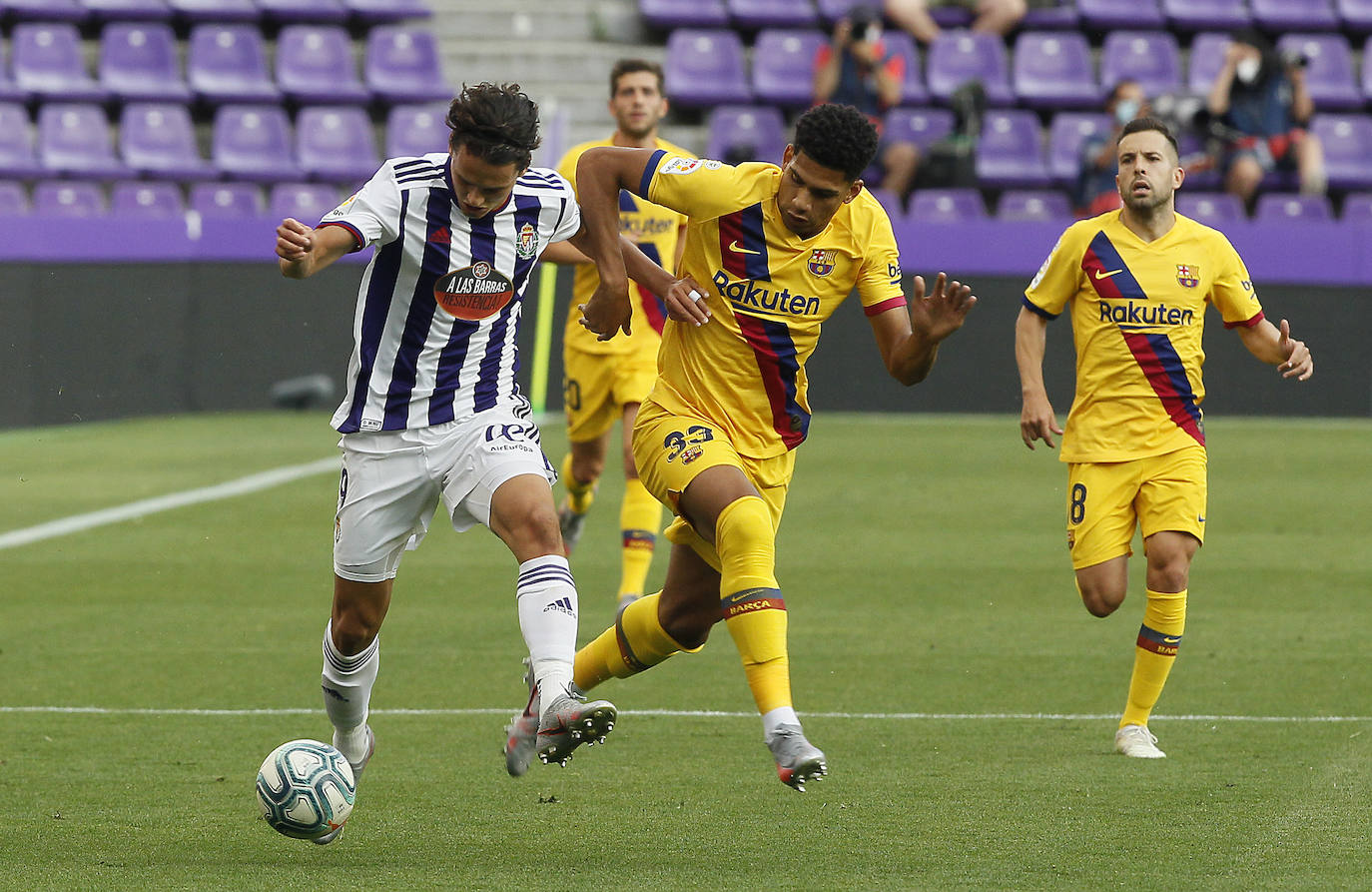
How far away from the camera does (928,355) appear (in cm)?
552

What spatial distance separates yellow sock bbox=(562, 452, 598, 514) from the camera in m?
9.47

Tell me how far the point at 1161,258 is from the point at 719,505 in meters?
2.20

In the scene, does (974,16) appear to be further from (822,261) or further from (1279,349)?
(822,261)

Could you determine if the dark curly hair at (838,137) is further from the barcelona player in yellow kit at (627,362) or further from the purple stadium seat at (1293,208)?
the purple stadium seat at (1293,208)

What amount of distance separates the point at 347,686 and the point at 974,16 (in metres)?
17.2

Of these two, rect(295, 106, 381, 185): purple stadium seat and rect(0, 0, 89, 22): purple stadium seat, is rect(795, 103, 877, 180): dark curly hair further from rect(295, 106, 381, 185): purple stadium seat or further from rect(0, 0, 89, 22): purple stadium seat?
rect(0, 0, 89, 22): purple stadium seat

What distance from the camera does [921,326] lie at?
538 centimetres

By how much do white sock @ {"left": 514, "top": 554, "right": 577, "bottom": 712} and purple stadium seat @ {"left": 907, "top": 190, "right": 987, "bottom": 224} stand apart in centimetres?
1425

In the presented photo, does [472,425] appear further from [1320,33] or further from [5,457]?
[1320,33]

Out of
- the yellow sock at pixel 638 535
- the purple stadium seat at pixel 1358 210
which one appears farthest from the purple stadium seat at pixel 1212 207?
the yellow sock at pixel 638 535

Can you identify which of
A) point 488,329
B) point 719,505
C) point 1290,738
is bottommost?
point 1290,738

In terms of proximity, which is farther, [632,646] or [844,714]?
[844,714]

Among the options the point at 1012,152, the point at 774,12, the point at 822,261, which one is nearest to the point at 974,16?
the point at 1012,152

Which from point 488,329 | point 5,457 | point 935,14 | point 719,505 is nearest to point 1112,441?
point 719,505
